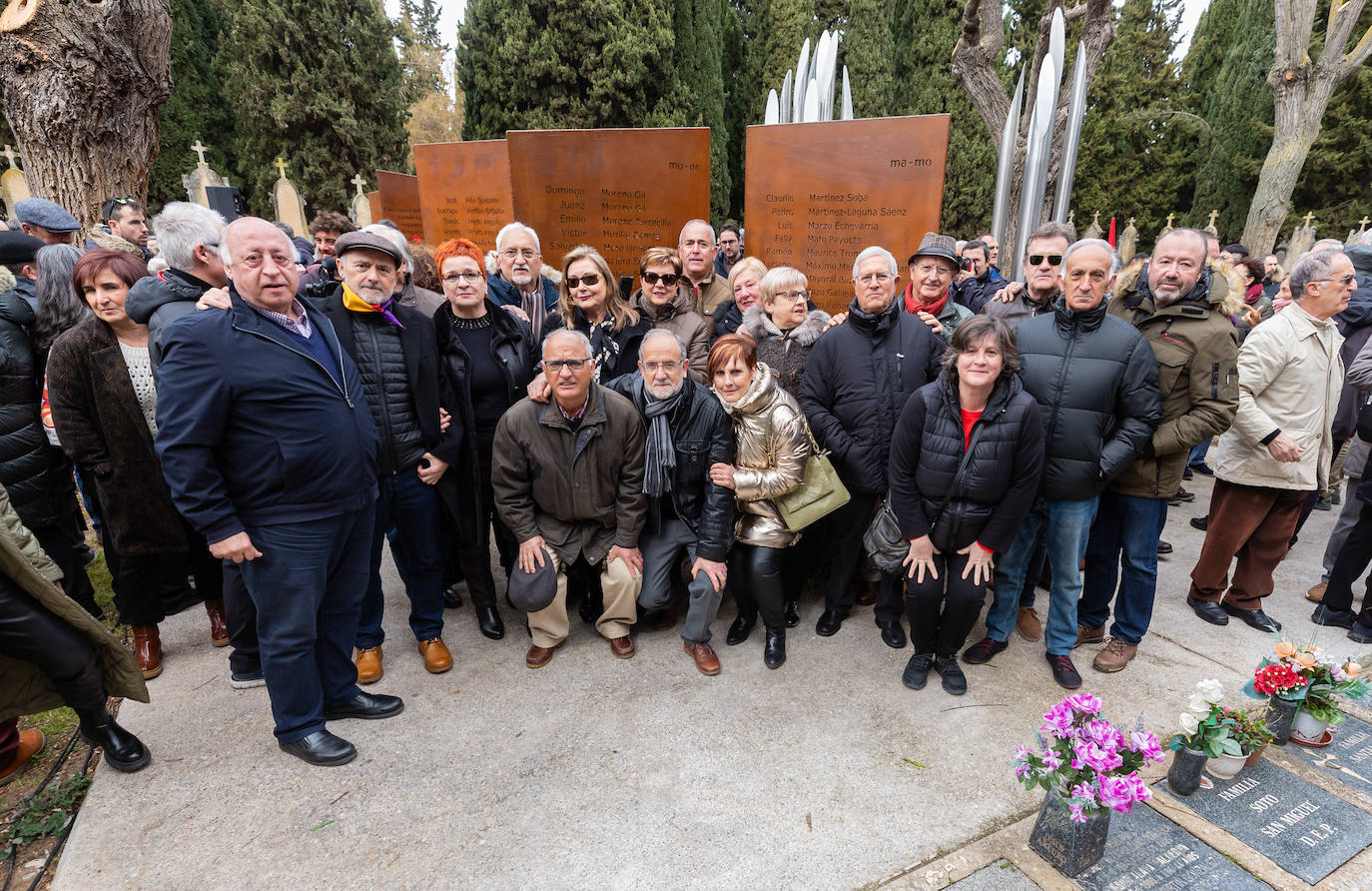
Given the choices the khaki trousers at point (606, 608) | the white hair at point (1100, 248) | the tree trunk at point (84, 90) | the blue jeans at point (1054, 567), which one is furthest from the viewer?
the tree trunk at point (84, 90)

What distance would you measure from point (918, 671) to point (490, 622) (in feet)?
7.69

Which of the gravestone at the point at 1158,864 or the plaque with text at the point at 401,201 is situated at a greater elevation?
the plaque with text at the point at 401,201

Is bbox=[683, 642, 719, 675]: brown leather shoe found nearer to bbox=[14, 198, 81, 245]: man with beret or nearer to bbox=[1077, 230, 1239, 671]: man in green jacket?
bbox=[1077, 230, 1239, 671]: man in green jacket

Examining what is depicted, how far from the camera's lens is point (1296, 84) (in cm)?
1346

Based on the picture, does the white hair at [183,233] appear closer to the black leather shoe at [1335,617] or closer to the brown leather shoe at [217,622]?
the brown leather shoe at [217,622]

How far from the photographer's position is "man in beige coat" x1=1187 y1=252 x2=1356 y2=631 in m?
3.46

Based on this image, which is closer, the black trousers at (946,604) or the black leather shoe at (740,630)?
the black trousers at (946,604)

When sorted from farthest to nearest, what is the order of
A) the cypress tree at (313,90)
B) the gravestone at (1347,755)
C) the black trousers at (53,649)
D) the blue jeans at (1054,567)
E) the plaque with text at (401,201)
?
the cypress tree at (313,90), the plaque with text at (401,201), the blue jeans at (1054,567), the gravestone at (1347,755), the black trousers at (53,649)

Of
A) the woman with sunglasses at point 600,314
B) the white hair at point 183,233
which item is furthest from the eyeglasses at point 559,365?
the white hair at point 183,233

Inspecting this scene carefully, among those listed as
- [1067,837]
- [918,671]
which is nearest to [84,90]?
[918,671]

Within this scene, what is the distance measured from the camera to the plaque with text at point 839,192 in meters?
4.61

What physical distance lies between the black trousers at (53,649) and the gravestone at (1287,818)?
423 cm

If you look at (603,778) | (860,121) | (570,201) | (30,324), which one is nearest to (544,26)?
(570,201)

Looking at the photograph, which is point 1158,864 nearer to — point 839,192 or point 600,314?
point 600,314
